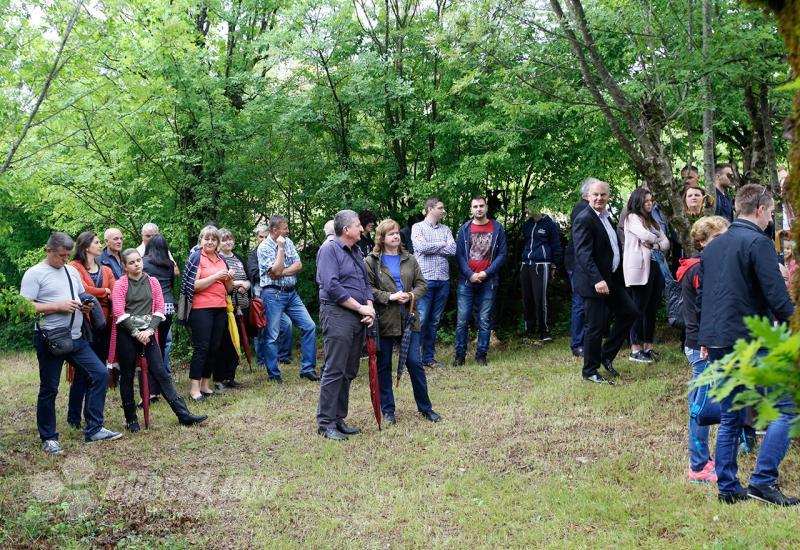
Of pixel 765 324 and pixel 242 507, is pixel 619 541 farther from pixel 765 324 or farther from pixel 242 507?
pixel 765 324

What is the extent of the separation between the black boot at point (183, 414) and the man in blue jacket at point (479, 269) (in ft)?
11.7

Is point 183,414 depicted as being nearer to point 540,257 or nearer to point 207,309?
point 207,309

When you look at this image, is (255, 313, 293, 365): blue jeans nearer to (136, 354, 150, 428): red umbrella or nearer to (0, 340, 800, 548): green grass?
(0, 340, 800, 548): green grass

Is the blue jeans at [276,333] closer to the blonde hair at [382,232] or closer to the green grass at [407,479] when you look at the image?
the green grass at [407,479]

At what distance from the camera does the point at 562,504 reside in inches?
195

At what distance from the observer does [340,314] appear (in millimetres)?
6801

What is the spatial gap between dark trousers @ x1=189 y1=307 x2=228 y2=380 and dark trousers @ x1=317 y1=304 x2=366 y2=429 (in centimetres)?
225

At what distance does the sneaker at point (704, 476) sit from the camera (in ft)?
16.9

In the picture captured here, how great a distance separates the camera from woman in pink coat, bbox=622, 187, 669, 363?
8.49 metres

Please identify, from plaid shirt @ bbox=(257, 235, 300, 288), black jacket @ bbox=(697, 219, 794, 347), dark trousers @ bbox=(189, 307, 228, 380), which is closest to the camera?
black jacket @ bbox=(697, 219, 794, 347)

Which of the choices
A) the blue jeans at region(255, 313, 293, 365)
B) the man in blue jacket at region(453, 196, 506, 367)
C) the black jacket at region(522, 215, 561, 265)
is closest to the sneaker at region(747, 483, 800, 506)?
the man in blue jacket at region(453, 196, 506, 367)

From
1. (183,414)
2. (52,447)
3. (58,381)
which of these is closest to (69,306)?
(58,381)

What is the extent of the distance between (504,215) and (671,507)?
8082mm

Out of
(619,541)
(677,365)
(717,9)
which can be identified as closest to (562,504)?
(619,541)
